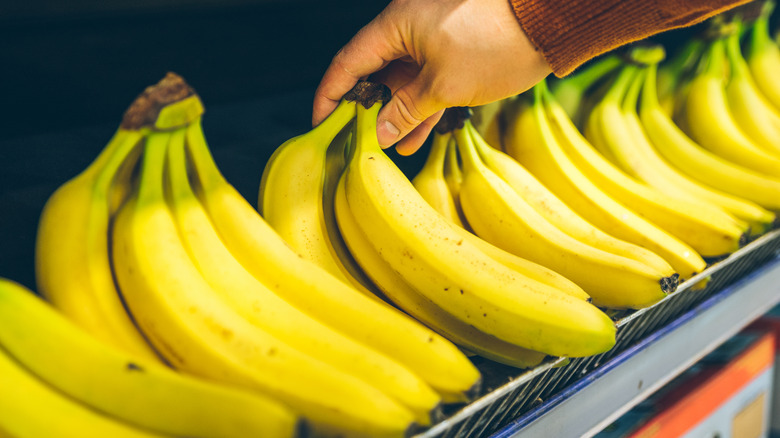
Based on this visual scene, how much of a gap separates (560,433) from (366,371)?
36 cm

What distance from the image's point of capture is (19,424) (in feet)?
1.61

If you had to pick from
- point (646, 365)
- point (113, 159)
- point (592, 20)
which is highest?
point (592, 20)

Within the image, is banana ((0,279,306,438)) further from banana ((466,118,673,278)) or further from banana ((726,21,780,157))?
banana ((726,21,780,157))

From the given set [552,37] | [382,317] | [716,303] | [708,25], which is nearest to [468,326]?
[382,317]

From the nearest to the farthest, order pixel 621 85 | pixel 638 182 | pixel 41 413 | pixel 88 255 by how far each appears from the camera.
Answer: pixel 41 413 < pixel 88 255 < pixel 638 182 < pixel 621 85

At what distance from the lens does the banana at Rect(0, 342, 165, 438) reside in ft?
1.61

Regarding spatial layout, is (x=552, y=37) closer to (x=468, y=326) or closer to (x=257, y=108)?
(x=468, y=326)

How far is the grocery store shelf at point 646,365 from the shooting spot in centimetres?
77

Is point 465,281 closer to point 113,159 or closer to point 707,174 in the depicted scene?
point 113,159

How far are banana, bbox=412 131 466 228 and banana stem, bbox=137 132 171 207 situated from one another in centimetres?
41

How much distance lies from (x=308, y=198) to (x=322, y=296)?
18 cm

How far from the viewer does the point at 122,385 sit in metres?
0.51

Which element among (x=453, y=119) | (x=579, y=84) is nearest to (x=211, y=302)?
(x=453, y=119)

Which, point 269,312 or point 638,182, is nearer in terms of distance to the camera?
point 269,312
